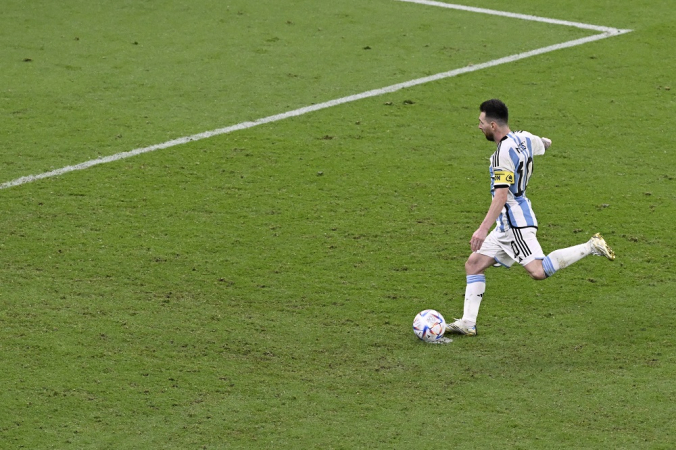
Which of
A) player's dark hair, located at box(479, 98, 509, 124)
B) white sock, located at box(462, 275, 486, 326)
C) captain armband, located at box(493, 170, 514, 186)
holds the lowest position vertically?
white sock, located at box(462, 275, 486, 326)

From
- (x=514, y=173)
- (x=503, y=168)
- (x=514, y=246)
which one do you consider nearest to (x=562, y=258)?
(x=514, y=246)

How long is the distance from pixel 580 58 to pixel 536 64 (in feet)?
2.14

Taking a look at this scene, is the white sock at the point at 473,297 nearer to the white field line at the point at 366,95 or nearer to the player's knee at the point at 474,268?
the player's knee at the point at 474,268

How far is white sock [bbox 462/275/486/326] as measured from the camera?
26.8 feet

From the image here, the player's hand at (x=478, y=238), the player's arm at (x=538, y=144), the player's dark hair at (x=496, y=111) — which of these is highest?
the player's dark hair at (x=496, y=111)

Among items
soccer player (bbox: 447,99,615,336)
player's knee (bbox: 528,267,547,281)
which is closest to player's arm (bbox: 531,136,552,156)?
soccer player (bbox: 447,99,615,336)

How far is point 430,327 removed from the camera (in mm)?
8031

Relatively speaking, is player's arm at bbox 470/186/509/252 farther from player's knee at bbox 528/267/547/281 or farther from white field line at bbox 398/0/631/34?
white field line at bbox 398/0/631/34

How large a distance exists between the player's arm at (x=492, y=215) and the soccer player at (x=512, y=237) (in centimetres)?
15

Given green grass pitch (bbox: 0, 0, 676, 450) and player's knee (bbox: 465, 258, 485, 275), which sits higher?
player's knee (bbox: 465, 258, 485, 275)

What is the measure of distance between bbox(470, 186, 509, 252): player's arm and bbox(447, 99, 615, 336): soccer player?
0.15 meters

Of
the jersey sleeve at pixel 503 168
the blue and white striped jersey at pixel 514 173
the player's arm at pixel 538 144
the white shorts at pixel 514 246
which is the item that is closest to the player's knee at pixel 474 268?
the white shorts at pixel 514 246

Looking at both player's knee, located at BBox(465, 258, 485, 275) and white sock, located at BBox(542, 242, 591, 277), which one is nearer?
white sock, located at BBox(542, 242, 591, 277)

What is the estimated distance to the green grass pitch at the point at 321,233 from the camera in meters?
7.09
